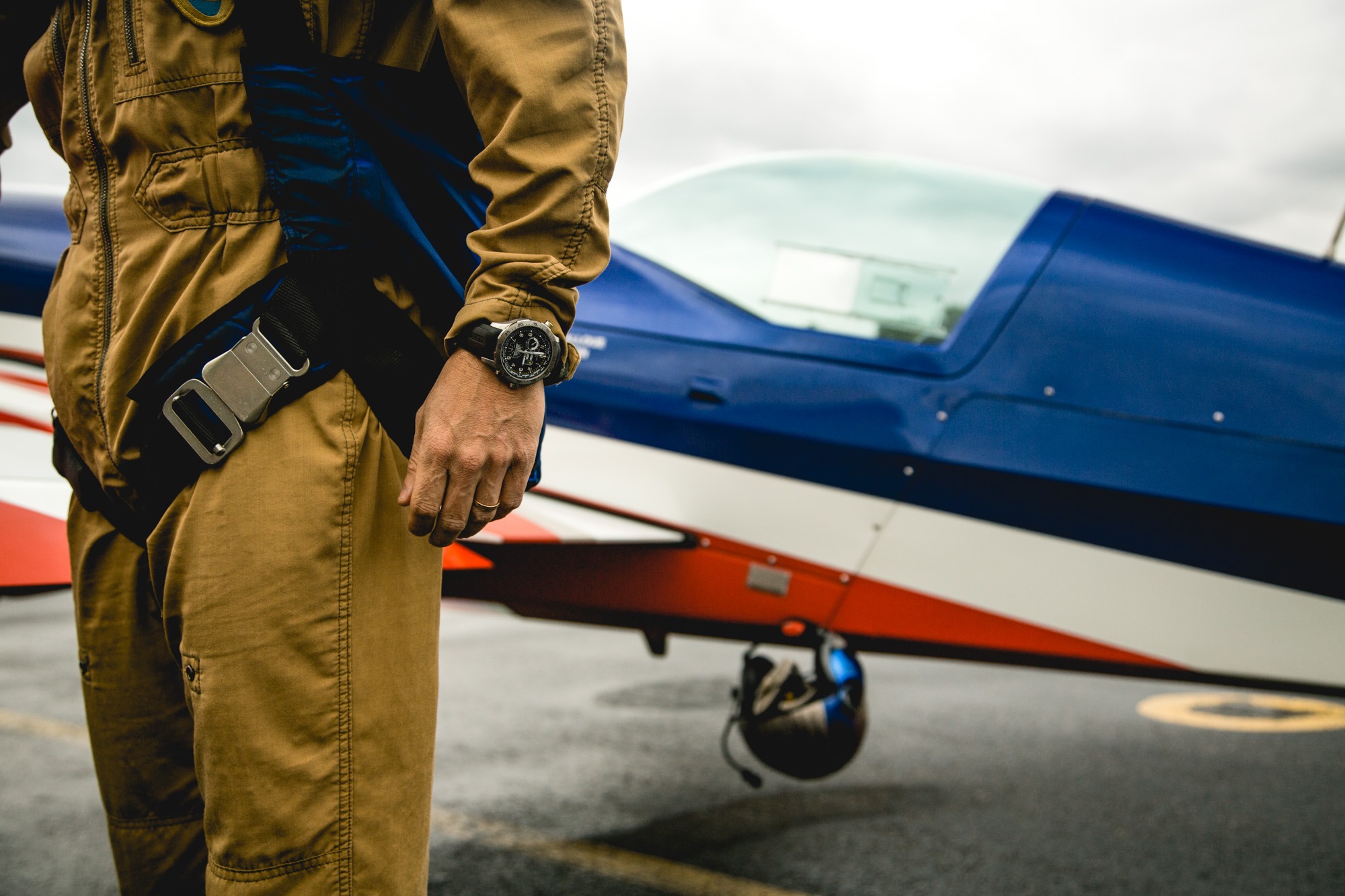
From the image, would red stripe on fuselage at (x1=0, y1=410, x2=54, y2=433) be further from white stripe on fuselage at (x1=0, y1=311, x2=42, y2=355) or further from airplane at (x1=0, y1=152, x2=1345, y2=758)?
white stripe on fuselage at (x1=0, y1=311, x2=42, y2=355)

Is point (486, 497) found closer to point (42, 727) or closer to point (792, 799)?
point (792, 799)

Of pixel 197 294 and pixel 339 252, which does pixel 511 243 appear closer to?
pixel 339 252

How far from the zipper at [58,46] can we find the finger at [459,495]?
2.24 ft

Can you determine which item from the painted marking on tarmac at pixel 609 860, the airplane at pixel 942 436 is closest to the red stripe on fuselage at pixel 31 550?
the airplane at pixel 942 436

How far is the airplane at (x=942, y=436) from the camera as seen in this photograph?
197cm

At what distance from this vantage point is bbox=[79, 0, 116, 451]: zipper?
3.12ft

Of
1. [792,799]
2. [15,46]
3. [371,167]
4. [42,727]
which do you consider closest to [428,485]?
[371,167]

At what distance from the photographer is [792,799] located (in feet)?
9.21

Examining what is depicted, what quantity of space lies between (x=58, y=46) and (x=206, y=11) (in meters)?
0.29

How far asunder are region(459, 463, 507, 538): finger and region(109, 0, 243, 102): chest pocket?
48 centimetres

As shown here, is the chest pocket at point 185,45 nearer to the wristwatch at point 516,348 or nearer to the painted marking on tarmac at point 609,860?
the wristwatch at point 516,348

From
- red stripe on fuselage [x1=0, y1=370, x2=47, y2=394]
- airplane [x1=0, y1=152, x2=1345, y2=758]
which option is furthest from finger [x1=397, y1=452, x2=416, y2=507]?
red stripe on fuselage [x1=0, y1=370, x2=47, y2=394]

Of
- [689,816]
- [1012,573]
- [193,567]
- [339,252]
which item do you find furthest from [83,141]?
[689,816]

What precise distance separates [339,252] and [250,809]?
0.56 m
